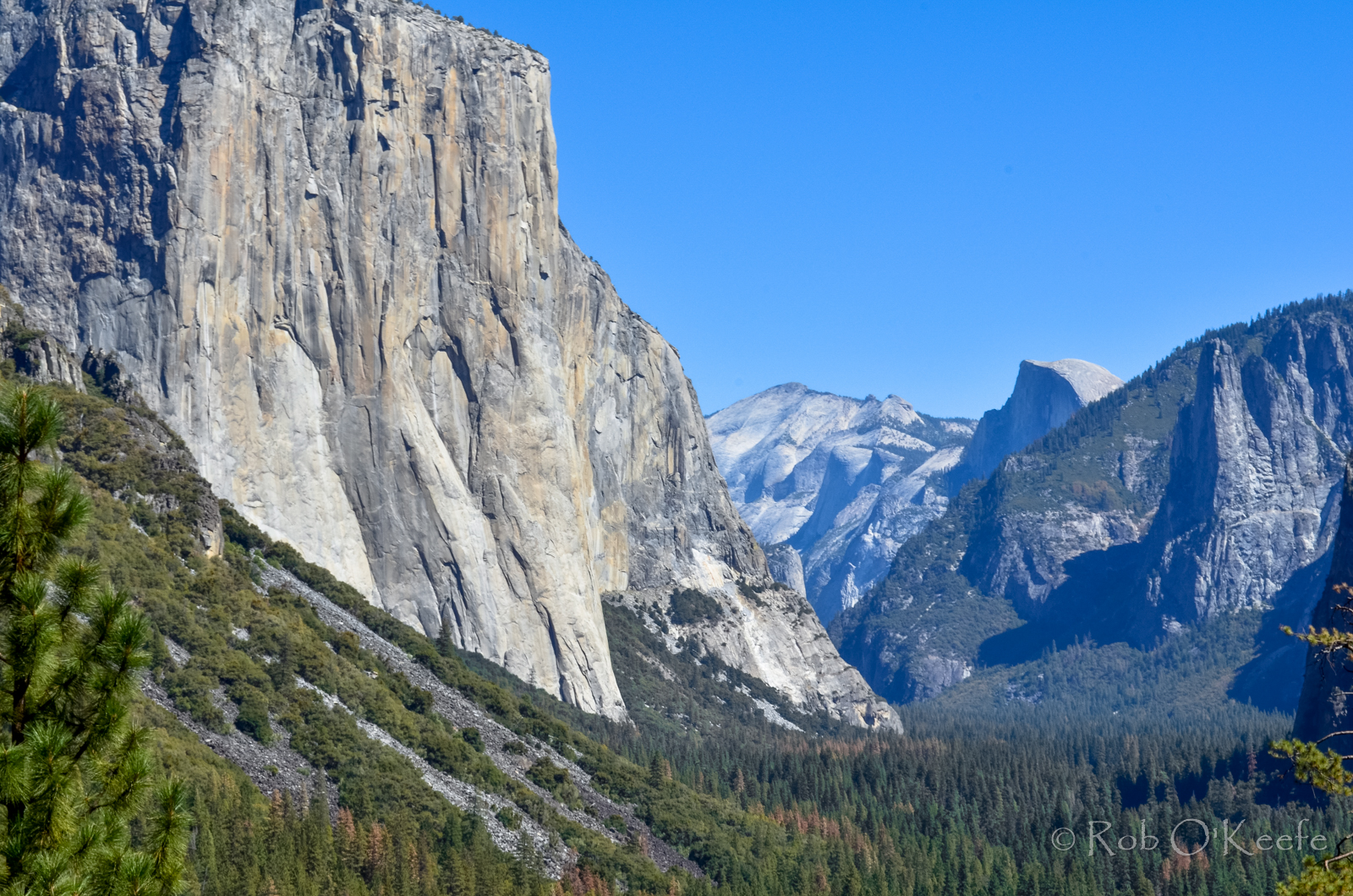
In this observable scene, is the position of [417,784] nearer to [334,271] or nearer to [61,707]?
[334,271]

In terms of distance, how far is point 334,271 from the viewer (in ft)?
563

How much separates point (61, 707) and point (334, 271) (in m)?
152

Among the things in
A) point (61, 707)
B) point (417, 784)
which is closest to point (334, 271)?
point (417, 784)

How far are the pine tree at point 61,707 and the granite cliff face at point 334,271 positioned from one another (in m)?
136

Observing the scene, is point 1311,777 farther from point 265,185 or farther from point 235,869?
point 265,185

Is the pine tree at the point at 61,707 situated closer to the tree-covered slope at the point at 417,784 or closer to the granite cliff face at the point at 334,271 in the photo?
the tree-covered slope at the point at 417,784

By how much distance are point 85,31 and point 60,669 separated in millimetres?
156579

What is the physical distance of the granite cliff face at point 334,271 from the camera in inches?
6255

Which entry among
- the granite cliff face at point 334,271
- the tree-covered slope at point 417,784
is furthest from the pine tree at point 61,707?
the granite cliff face at point 334,271

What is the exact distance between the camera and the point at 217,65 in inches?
6481

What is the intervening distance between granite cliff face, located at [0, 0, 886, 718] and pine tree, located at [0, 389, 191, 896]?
136 meters

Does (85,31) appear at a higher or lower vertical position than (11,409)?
higher

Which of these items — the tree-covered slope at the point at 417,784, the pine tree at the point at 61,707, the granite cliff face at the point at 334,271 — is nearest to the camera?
the pine tree at the point at 61,707

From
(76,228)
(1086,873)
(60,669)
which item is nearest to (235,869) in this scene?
(60,669)
